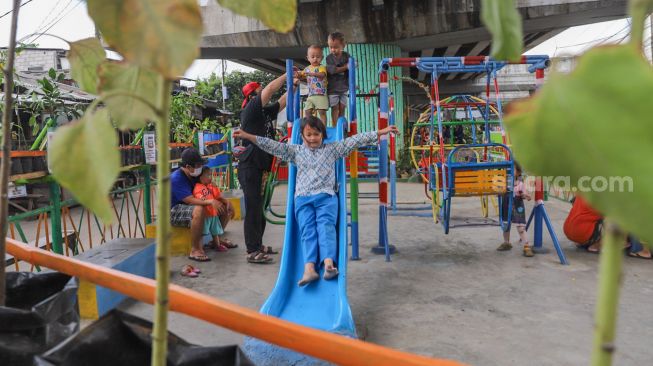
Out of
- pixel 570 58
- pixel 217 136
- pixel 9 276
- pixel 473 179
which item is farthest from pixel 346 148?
pixel 217 136

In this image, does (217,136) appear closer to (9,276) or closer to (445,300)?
(445,300)

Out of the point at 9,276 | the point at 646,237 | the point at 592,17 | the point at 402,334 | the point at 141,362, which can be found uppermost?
the point at 592,17

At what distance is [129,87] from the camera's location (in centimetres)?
60

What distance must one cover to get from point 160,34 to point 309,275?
104 inches

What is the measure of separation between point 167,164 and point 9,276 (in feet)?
2.91

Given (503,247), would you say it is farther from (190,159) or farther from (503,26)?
(503,26)

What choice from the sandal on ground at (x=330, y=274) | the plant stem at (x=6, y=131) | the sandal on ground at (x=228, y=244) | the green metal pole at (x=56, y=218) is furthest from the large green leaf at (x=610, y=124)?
the sandal on ground at (x=228, y=244)

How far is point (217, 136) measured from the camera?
10.0 metres

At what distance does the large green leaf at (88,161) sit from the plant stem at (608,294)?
1.30 feet

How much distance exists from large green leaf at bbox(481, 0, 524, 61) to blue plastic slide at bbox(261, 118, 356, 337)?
2108 mm

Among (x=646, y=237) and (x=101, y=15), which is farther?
(x=101, y=15)

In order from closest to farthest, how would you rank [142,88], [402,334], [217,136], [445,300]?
[142,88]
[402,334]
[445,300]
[217,136]

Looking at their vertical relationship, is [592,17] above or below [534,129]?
above

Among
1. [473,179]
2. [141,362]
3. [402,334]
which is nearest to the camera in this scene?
[141,362]
